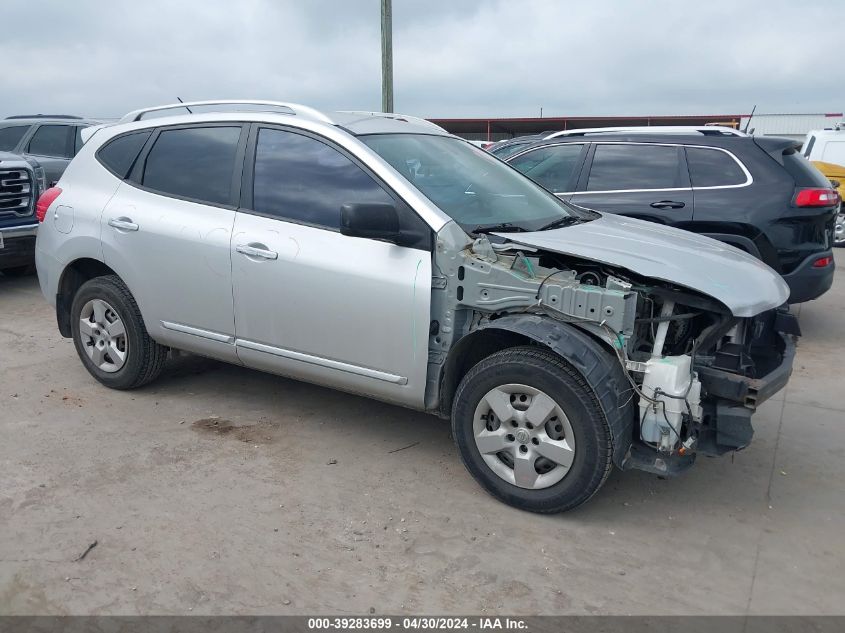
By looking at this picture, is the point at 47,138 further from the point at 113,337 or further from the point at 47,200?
the point at 113,337

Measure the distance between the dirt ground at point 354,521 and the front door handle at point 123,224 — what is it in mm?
1161

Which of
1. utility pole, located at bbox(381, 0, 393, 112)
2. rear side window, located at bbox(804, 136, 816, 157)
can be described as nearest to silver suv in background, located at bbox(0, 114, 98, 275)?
utility pole, located at bbox(381, 0, 393, 112)

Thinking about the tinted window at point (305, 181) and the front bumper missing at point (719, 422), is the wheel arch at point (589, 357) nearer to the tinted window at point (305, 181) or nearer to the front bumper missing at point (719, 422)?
the front bumper missing at point (719, 422)

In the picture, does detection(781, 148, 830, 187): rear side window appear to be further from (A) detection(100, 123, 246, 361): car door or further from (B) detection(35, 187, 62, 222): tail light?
(B) detection(35, 187, 62, 222): tail light

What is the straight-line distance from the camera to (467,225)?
3832 mm

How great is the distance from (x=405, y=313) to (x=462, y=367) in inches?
16.4

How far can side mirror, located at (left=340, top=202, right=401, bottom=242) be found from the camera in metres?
3.57

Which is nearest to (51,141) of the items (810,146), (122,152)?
(122,152)

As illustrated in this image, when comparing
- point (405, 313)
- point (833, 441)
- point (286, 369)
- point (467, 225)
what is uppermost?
point (467, 225)

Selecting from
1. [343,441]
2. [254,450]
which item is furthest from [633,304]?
[254,450]

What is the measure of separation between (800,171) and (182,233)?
5.15m

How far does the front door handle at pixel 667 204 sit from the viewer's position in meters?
6.52

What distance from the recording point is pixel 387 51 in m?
12.7
